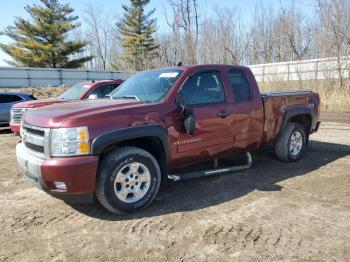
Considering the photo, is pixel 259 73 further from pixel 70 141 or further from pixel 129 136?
pixel 70 141

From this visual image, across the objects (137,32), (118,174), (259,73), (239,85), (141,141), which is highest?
(137,32)

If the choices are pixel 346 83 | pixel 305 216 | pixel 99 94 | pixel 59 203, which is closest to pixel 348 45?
pixel 346 83

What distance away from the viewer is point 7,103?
13258 millimetres

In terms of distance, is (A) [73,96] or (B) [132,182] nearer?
(B) [132,182]

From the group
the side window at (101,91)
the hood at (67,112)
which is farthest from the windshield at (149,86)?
the side window at (101,91)

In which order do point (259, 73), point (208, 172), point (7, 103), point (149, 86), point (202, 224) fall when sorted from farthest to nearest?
point (259, 73) → point (7, 103) → point (208, 172) → point (149, 86) → point (202, 224)

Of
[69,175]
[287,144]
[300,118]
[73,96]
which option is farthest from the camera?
[73,96]

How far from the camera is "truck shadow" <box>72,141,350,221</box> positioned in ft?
15.2

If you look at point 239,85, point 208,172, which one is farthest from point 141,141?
point 239,85

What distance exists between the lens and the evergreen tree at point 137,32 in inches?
1890

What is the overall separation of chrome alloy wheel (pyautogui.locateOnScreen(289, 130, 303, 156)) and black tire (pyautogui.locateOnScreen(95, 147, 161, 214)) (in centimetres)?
327

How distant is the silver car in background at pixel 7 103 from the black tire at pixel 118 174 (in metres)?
10.2

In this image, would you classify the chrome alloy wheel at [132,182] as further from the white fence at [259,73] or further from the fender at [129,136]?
the white fence at [259,73]

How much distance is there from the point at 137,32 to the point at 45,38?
12.7 metres
